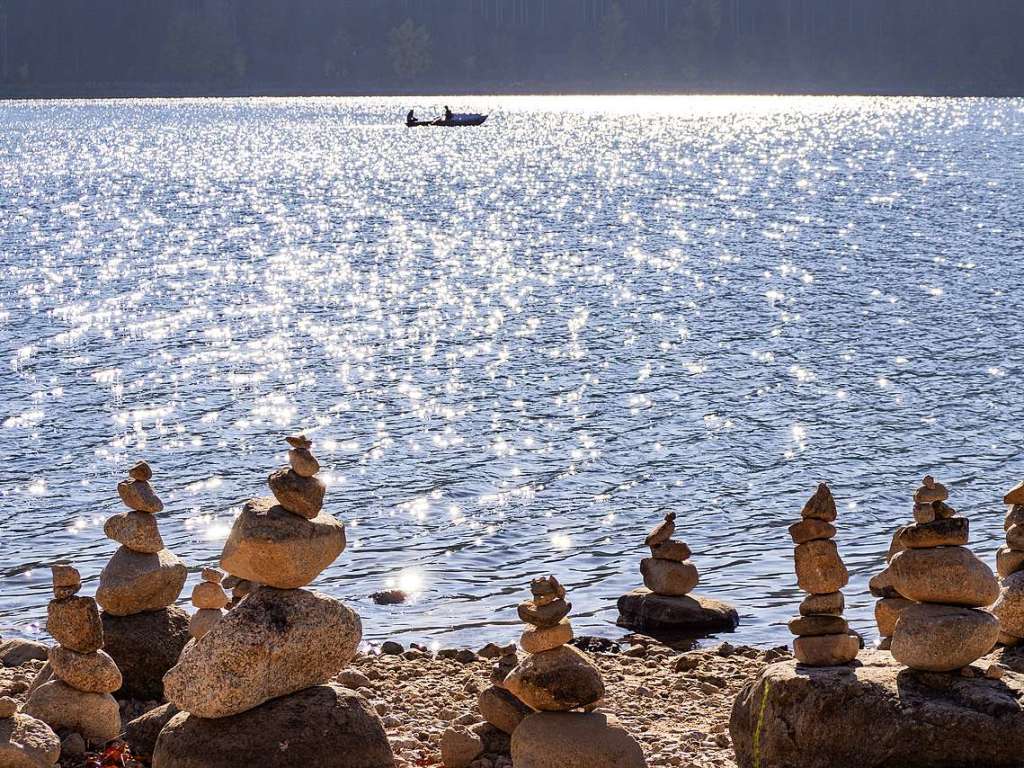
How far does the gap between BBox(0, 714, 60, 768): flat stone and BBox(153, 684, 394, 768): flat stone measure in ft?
2.21

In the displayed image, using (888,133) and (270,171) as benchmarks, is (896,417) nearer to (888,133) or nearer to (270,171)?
(270,171)

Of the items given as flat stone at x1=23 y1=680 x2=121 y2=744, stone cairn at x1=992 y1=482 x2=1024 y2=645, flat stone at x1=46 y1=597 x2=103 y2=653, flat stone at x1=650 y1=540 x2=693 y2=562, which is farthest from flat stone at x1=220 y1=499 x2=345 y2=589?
flat stone at x1=650 y1=540 x2=693 y2=562

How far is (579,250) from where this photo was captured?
69.2 metres

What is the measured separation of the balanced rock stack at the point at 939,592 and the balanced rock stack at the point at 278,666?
11.6 ft

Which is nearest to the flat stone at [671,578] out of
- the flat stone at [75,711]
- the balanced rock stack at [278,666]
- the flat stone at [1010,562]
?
the flat stone at [1010,562]

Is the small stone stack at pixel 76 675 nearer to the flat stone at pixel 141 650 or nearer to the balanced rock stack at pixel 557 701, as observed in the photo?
the flat stone at pixel 141 650

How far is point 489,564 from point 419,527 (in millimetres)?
2129

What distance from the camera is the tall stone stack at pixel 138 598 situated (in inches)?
488

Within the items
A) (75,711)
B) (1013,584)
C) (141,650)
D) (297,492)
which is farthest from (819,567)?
(141,650)

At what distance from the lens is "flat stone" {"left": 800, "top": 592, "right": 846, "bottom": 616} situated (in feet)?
35.2

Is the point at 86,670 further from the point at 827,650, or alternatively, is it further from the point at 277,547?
the point at 827,650

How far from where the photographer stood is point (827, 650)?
409 inches

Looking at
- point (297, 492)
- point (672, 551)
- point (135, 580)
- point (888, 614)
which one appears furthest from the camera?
point (672, 551)

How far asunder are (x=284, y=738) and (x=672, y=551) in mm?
9009
